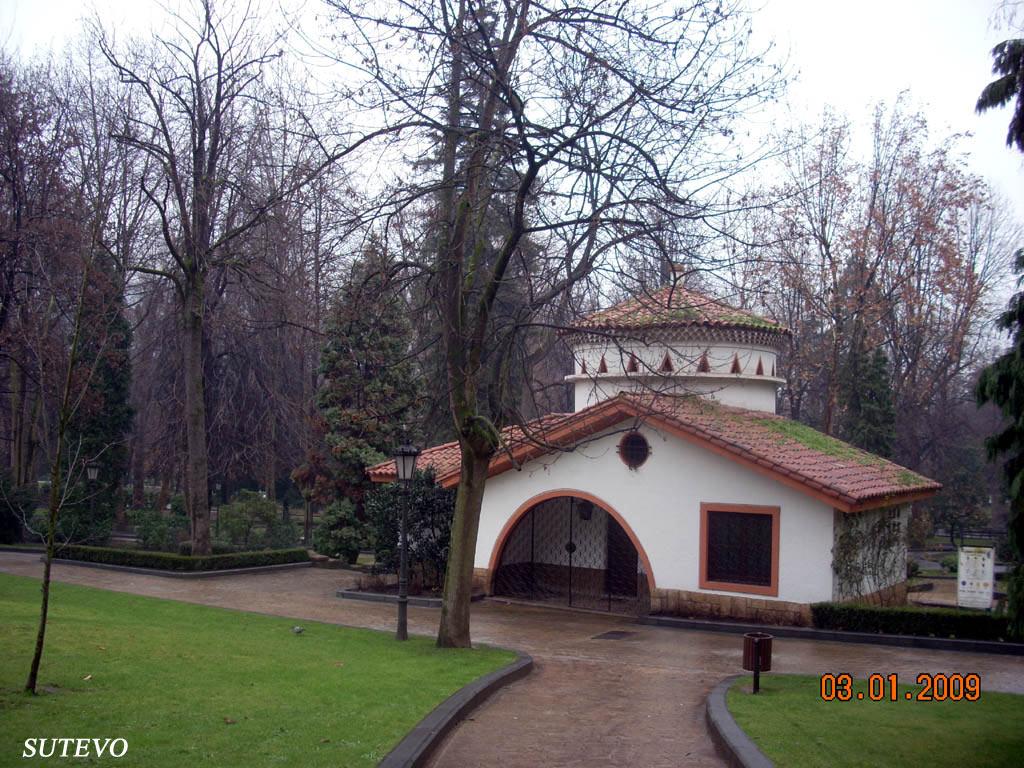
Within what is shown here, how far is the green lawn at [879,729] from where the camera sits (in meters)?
7.90

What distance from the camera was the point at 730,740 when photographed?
27.6 feet

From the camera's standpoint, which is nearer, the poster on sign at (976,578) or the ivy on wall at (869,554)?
the ivy on wall at (869,554)

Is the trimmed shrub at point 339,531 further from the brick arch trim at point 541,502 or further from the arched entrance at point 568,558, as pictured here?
the brick arch trim at point 541,502

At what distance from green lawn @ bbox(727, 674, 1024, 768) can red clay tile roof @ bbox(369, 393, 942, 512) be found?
222 inches

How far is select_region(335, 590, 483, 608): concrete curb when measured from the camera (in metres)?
19.6

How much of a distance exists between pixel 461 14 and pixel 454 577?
789cm

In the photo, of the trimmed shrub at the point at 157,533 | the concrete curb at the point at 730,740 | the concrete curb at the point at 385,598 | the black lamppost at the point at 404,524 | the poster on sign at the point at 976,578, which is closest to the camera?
the concrete curb at the point at 730,740

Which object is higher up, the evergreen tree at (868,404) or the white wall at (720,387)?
the evergreen tree at (868,404)

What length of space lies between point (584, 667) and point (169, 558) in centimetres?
1503

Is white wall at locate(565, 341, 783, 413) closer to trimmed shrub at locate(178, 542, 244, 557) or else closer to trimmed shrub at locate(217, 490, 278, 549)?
trimmed shrub at locate(178, 542, 244, 557)

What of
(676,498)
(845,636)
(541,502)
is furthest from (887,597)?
(541,502)

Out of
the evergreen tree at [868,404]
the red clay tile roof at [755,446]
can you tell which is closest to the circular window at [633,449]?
the red clay tile roof at [755,446]

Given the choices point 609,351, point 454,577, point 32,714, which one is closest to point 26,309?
point 609,351

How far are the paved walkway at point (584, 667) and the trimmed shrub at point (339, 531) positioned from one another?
2361 millimetres
